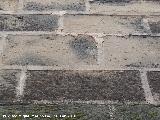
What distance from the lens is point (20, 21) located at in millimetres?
8281

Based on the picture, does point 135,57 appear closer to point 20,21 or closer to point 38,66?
point 38,66

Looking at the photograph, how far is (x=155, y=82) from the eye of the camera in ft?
22.7

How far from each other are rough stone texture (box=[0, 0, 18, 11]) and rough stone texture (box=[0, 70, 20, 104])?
6.38ft

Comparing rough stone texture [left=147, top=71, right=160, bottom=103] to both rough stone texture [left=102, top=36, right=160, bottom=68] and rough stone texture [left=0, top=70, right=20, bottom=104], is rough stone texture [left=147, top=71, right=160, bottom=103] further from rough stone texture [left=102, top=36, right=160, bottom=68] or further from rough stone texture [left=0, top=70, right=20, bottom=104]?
rough stone texture [left=0, top=70, right=20, bottom=104]

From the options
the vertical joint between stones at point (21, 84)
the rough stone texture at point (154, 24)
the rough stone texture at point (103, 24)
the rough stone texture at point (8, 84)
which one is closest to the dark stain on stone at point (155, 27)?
the rough stone texture at point (154, 24)

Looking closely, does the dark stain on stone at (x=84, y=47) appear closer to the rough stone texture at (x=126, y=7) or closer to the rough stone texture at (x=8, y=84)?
the rough stone texture at (x=126, y=7)

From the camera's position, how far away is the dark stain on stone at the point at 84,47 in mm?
7492

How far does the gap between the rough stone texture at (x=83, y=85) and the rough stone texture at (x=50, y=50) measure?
1.05 feet

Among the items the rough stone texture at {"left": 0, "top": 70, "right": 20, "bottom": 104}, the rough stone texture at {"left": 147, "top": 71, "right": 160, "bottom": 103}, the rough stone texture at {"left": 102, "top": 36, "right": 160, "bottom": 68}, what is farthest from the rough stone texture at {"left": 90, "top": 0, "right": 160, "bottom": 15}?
the rough stone texture at {"left": 0, "top": 70, "right": 20, "bottom": 104}

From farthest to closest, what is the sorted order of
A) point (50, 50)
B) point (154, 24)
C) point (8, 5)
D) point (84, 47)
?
1. point (8, 5)
2. point (154, 24)
3. point (84, 47)
4. point (50, 50)

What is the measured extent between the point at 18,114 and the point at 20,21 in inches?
99.9

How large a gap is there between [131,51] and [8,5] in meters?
2.58

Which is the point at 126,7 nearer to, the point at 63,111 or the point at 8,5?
the point at 8,5

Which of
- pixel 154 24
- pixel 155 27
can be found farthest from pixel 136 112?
pixel 154 24
